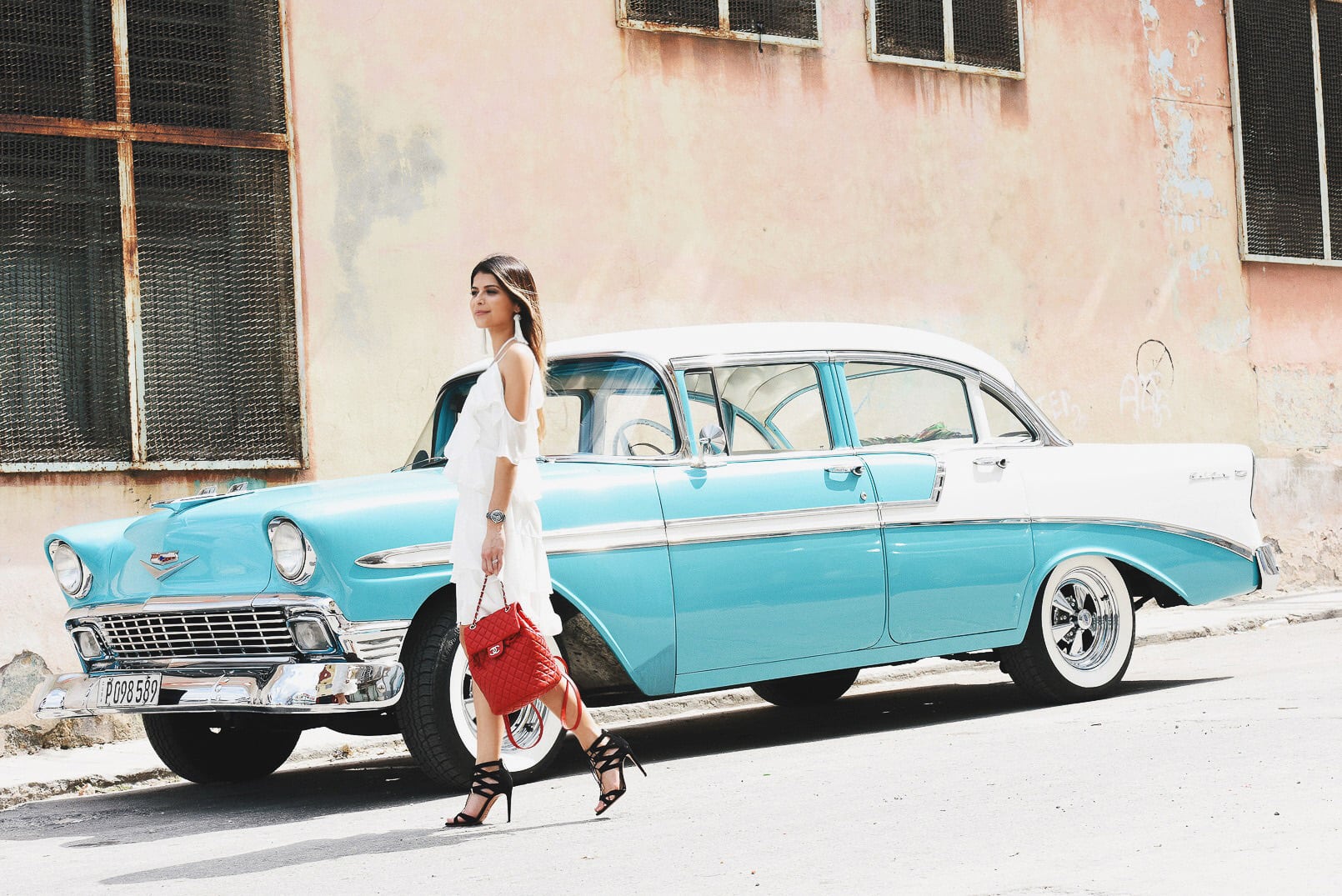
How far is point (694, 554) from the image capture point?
638 centimetres

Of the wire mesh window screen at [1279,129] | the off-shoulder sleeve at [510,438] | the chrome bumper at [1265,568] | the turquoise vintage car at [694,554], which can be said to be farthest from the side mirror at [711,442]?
the wire mesh window screen at [1279,129]

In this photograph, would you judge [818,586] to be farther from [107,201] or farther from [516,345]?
[107,201]

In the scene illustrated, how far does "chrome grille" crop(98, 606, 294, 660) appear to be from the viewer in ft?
18.9

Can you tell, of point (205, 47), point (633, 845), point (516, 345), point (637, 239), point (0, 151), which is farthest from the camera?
point (637, 239)

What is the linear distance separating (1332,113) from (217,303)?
9905 millimetres

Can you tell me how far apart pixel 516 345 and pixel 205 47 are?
526 cm

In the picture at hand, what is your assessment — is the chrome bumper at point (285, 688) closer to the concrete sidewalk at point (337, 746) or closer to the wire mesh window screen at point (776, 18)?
the concrete sidewalk at point (337, 746)

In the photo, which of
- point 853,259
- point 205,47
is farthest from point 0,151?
point 853,259

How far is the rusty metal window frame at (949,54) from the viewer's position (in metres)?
12.2

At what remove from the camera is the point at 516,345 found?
5.25 meters

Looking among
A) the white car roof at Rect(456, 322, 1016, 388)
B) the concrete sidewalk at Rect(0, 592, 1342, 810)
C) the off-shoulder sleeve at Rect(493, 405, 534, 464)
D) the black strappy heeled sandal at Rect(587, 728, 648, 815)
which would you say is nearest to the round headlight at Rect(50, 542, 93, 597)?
the concrete sidewalk at Rect(0, 592, 1342, 810)

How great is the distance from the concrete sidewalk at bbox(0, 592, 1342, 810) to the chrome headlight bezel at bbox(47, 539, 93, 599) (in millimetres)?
1256

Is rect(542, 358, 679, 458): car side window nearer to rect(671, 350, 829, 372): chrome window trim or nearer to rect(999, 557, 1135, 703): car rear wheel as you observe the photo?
rect(671, 350, 829, 372): chrome window trim

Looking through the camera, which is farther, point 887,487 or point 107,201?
point 107,201
